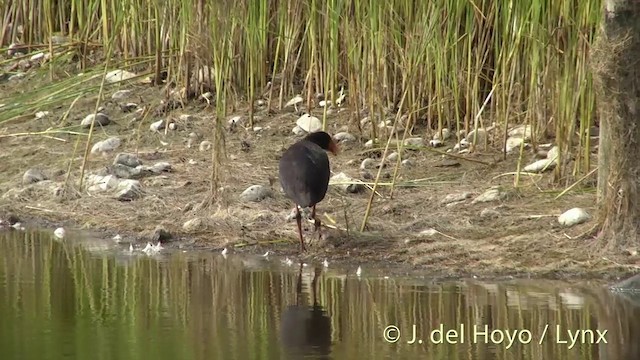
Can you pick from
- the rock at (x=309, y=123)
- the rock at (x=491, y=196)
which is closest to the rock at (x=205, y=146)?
the rock at (x=309, y=123)

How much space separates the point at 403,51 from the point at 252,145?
1562 millimetres

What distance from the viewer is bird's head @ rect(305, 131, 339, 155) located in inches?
382

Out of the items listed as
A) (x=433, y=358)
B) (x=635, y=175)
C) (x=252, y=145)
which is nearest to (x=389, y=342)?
(x=433, y=358)

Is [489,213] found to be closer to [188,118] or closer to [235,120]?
[235,120]

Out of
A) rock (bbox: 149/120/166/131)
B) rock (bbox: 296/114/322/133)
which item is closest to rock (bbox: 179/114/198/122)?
rock (bbox: 149/120/166/131)

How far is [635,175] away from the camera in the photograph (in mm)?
7617

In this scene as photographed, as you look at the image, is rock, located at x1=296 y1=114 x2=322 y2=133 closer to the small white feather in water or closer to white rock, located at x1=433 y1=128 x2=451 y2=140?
white rock, located at x1=433 y1=128 x2=451 y2=140

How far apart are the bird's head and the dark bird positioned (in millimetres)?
669

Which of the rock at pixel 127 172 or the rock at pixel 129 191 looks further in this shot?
the rock at pixel 127 172

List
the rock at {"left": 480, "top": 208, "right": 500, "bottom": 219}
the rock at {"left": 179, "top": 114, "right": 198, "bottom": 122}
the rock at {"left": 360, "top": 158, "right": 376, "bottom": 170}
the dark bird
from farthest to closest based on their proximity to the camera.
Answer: the rock at {"left": 179, "top": 114, "right": 198, "bottom": 122} → the rock at {"left": 360, "top": 158, "right": 376, "bottom": 170} → the rock at {"left": 480, "top": 208, "right": 500, "bottom": 219} → the dark bird

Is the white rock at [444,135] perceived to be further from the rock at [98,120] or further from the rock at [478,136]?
the rock at [98,120]

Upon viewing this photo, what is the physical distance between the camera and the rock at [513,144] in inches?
404

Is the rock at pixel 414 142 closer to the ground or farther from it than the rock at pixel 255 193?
farther from it

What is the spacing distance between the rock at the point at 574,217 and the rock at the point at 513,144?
1918mm
